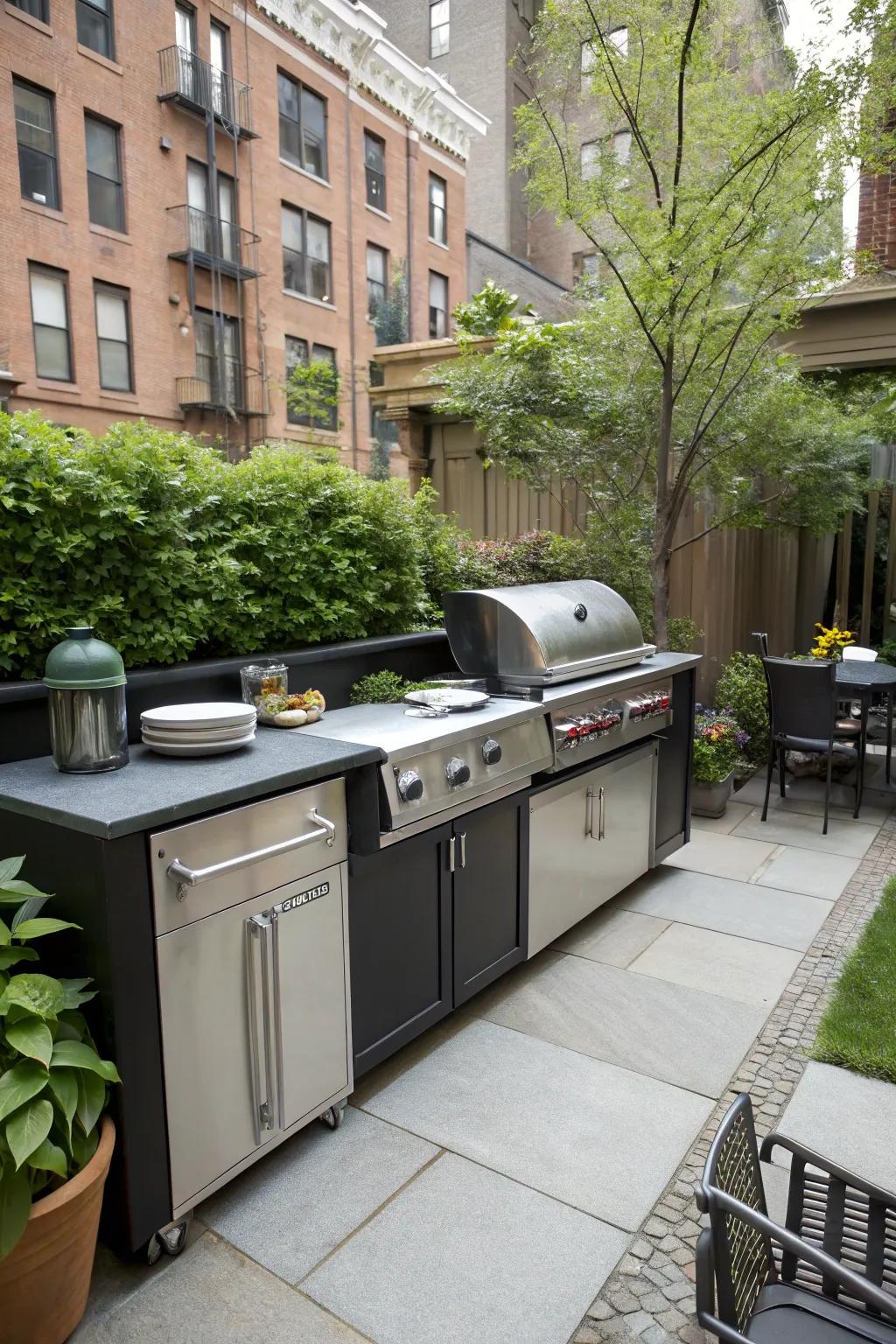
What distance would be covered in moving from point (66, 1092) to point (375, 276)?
1641 cm

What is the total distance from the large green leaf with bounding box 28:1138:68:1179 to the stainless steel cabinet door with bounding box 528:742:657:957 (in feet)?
5.71

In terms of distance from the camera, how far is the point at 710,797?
191 inches

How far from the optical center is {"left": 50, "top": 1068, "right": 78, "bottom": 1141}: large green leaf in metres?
1.48

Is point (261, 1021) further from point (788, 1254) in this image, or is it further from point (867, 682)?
point (867, 682)

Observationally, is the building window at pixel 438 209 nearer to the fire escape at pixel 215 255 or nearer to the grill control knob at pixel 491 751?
the fire escape at pixel 215 255

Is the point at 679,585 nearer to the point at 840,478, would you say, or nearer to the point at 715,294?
the point at 840,478

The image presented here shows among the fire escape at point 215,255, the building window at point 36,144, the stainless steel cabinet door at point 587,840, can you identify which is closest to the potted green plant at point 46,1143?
the stainless steel cabinet door at point 587,840

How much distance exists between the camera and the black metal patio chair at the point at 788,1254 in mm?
1151

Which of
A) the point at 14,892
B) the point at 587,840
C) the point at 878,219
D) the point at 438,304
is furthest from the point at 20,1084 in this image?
the point at 438,304

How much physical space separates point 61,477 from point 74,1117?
1.52 meters

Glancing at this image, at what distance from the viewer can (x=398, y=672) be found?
330 centimetres

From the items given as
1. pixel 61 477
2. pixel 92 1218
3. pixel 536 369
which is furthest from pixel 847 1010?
pixel 536 369

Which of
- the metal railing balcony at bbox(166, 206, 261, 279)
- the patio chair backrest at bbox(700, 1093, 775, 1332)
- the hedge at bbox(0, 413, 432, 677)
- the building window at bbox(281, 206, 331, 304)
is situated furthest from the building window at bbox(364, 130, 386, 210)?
the patio chair backrest at bbox(700, 1093, 775, 1332)

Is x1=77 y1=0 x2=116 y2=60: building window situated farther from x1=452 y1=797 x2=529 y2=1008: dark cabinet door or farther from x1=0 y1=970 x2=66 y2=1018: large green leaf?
x1=0 y1=970 x2=66 y2=1018: large green leaf
